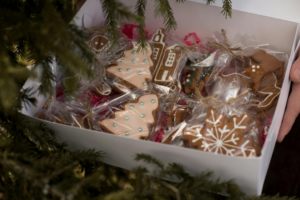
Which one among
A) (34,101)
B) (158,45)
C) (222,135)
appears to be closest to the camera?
(34,101)

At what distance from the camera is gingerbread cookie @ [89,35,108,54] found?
4.47 ft

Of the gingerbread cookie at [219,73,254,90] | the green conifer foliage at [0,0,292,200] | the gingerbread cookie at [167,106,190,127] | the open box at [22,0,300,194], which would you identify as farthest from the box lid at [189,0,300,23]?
the green conifer foliage at [0,0,292,200]

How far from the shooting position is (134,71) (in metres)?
1.29

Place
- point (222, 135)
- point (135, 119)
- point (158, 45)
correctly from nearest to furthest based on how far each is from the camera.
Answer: point (222, 135) → point (135, 119) → point (158, 45)

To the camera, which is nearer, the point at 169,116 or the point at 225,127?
the point at 225,127

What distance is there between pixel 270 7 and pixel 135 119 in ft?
3.05

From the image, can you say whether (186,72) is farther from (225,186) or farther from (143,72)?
(225,186)

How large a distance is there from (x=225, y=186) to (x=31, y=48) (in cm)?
76

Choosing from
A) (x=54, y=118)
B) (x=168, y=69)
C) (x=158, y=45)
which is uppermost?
(x=158, y=45)

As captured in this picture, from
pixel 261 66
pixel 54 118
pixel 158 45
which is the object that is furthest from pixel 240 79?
pixel 54 118

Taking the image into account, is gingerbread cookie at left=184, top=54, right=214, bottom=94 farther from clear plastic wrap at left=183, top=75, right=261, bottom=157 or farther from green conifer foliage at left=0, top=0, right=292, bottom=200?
green conifer foliage at left=0, top=0, right=292, bottom=200

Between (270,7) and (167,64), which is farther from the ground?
(270,7)

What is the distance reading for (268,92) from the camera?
1.19 metres

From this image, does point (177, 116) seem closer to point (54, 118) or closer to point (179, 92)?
point (179, 92)
